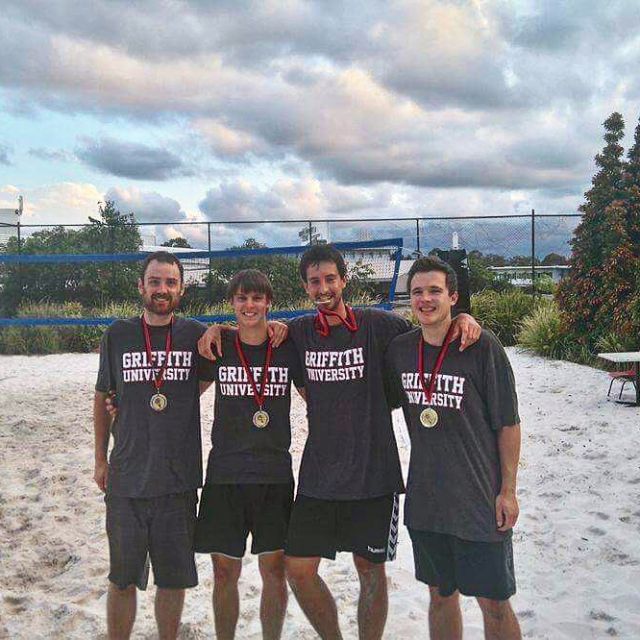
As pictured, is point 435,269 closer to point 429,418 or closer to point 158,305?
point 429,418

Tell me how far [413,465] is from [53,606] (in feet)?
7.87

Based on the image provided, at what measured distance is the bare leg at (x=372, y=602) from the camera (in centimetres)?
296

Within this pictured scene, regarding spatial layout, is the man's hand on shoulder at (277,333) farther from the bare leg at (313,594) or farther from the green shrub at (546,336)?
the green shrub at (546,336)

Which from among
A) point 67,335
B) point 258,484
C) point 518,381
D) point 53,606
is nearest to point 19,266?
point 67,335

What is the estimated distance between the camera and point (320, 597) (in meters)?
2.91

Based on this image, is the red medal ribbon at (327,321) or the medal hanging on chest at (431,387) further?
the red medal ribbon at (327,321)

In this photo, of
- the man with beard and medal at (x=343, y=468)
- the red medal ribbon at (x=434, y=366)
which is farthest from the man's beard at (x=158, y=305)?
the red medal ribbon at (x=434, y=366)

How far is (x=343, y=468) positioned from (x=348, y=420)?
21 centimetres

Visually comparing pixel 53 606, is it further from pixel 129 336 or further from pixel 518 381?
pixel 518 381

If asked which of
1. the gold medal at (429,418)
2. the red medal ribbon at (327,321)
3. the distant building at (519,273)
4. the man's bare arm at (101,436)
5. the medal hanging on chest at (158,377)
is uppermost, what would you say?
the distant building at (519,273)

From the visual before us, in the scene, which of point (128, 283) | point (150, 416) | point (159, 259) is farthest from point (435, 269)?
point (128, 283)

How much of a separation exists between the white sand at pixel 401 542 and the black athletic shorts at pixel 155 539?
2.41 ft

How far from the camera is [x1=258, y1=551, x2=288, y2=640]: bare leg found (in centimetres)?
299

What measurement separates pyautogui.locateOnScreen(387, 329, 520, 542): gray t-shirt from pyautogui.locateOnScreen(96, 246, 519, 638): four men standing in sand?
4 cm
